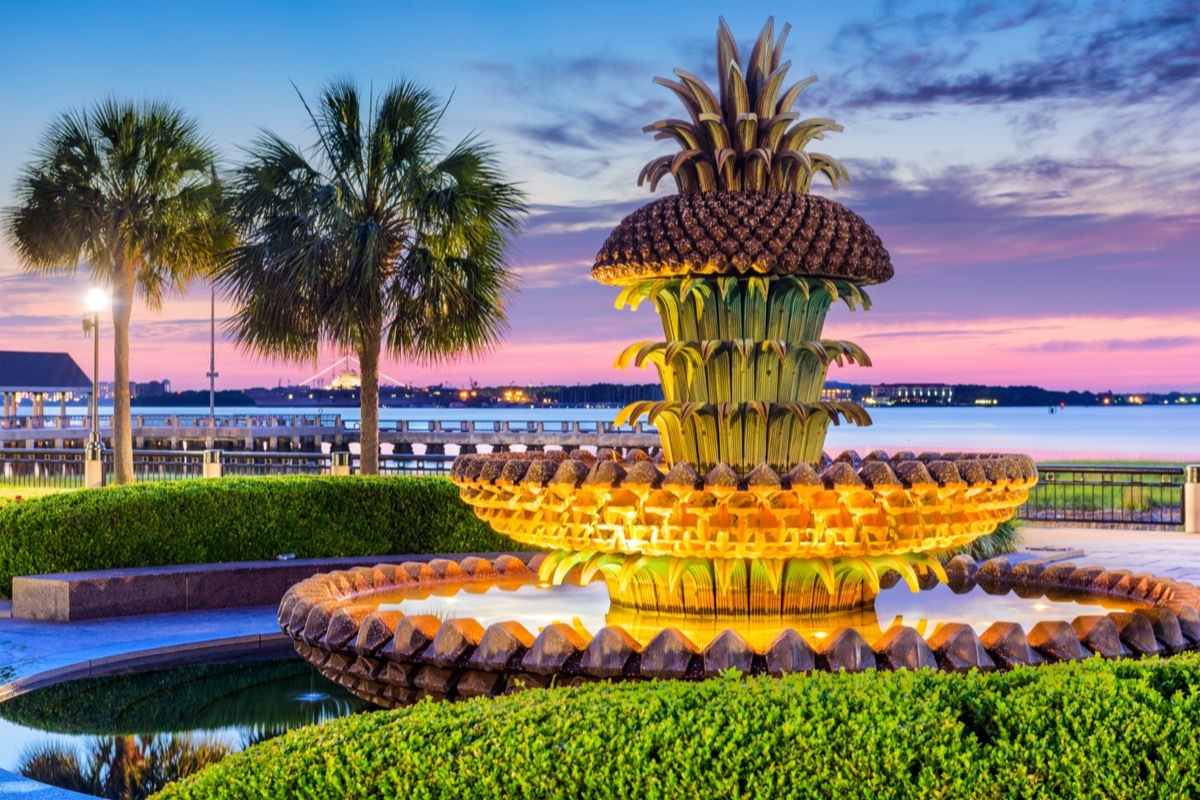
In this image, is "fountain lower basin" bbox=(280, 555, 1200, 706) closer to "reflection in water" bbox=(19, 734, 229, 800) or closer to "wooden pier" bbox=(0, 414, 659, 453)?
"reflection in water" bbox=(19, 734, 229, 800)

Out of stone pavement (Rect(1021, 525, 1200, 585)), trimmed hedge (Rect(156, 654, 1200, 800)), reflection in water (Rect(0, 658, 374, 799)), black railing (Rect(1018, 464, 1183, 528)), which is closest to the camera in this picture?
trimmed hedge (Rect(156, 654, 1200, 800))

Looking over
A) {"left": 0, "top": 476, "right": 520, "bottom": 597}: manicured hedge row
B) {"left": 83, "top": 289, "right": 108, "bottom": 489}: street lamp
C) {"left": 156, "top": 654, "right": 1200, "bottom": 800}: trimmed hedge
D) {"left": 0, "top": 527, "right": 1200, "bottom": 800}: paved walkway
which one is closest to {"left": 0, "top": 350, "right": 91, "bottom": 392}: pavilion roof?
{"left": 83, "top": 289, "right": 108, "bottom": 489}: street lamp

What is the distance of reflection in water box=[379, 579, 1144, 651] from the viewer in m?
5.62

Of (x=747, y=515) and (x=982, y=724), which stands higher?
(x=747, y=515)

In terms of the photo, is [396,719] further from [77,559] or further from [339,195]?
[339,195]

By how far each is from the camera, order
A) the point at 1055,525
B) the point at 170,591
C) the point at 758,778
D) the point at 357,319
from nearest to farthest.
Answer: the point at 758,778 < the point at 170,591 < the point at 357,319 < the point at 1055,525

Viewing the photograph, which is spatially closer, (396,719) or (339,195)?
(396,719)

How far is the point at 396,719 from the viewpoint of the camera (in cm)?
390

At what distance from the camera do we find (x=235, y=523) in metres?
12.1

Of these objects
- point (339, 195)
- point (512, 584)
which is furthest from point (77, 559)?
point (339, 195)

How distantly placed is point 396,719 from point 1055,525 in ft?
68.9

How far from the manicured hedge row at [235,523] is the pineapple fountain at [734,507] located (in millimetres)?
5877

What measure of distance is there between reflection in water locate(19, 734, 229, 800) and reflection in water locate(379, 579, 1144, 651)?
4.31 feet

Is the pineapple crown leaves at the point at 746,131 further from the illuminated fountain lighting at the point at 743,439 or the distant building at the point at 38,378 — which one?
the distant building at the point at 38,378
